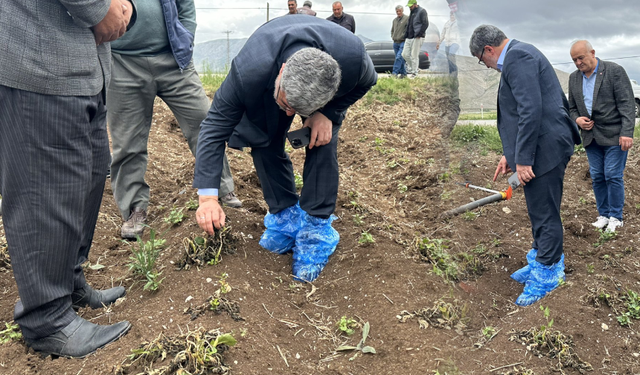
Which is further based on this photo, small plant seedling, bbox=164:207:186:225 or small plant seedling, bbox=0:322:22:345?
small plant seedling, bbox=164:207:186:225

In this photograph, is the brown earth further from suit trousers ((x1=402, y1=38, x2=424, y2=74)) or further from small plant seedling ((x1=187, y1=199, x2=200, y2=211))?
suit trousers ((x1=402, y1=38, x2=424, y2=74))

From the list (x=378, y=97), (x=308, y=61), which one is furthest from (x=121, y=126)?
(x=378, y=97)

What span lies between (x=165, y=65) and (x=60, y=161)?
160 centimetres

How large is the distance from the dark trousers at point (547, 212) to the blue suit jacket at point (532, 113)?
4cm

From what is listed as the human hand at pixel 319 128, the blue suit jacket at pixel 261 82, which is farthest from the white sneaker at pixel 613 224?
the human hand at pixel 319 128

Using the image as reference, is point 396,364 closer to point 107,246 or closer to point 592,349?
point 592,349

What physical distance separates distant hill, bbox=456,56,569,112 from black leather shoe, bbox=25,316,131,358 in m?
1.89

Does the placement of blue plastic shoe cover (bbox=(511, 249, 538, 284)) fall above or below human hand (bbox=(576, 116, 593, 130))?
below

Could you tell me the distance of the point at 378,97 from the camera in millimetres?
8578

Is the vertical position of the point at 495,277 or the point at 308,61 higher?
the point at 308,61

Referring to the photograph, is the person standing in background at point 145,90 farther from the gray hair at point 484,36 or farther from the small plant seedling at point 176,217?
the gray hair at point 484,36

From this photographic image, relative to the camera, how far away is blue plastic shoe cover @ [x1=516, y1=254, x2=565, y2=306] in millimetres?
1287

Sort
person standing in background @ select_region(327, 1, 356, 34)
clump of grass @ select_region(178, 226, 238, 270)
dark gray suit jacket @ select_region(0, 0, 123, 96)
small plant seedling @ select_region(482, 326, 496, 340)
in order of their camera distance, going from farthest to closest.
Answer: person standing in background @ select_region(327, 1, 356, 34), clump of grass @ select_region(178, 226, 238, 270), dark gray suit jacket @ select_region(0, 0, 123, 96), small plant seedling @ select_region(482, 326, 496, 340)

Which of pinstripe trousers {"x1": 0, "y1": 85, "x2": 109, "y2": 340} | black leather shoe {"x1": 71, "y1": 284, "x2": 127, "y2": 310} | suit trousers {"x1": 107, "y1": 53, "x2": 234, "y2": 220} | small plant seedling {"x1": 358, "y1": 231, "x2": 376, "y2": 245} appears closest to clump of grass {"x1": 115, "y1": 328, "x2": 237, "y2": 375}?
pinstripe trousers {"x1": 0, "y1": 85, "x2": 109, "y2": 340}
